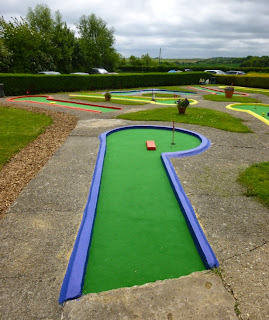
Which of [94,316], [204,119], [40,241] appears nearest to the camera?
[94,316]

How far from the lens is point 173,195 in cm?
497

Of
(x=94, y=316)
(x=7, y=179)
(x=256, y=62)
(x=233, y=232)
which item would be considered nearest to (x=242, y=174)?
(x=233, y=232)

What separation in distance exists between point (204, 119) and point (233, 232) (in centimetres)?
860

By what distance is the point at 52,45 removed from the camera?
1380 inches

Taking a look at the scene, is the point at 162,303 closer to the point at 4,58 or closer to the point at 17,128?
the point at 17,128

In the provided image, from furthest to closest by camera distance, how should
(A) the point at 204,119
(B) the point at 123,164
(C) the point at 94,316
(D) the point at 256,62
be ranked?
(D) the point at 256,62 < (A) the point at 204,119 < (B) the point at 123,164 < (C) the point at 94,316

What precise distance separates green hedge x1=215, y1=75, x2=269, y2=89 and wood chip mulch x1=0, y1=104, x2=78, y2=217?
24104mm

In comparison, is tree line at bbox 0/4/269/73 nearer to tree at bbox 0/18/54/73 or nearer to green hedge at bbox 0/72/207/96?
tree at bbox 0/18/54/73

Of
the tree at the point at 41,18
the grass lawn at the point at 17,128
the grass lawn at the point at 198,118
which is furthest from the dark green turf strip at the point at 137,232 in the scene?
the tree at the point at 41,18

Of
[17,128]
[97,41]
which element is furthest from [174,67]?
[17,128]

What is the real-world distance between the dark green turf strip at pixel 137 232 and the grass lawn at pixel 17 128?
11.0ft

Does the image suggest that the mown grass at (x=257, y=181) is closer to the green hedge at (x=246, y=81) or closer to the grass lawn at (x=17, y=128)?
the grass lawn at (x=17, y=128)

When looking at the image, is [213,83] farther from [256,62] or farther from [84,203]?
[256,62]

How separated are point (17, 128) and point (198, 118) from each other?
8330 mm
